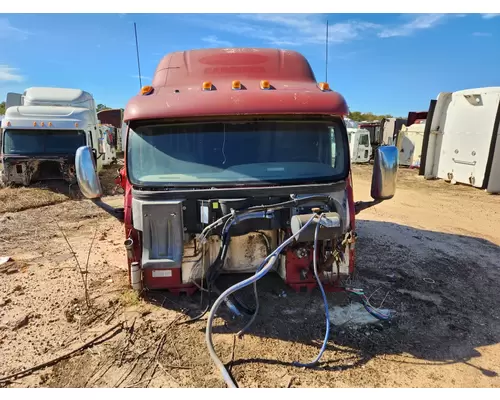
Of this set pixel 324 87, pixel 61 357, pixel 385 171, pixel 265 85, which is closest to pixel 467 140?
pixel 385 171

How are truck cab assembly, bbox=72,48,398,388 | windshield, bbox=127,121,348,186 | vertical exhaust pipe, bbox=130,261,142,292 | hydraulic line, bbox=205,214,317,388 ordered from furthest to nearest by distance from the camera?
vertical exhaust pipe, bbox=130,261,142,292 → windshield, bbox=127,121,348,186 → truck cab assembly, bbox=72,48,398,388 → hydraulic line, bbox=205,214,317,388

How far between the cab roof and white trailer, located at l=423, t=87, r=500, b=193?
890cm

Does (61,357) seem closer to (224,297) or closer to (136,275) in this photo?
(136,275)

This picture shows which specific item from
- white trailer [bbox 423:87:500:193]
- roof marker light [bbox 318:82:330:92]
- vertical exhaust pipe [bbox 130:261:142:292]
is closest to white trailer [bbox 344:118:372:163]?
white trailer [bbox 423:87:500:193]

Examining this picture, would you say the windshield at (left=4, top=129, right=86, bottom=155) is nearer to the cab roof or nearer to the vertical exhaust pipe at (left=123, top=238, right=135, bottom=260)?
the cab roof

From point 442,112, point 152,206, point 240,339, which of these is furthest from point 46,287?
point 442,112

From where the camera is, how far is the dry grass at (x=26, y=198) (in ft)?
30.1

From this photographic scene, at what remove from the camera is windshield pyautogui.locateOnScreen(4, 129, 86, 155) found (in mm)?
10539

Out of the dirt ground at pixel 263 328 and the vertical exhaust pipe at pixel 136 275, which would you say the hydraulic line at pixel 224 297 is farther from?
the vertical exhaust pipe at pixel 136 275

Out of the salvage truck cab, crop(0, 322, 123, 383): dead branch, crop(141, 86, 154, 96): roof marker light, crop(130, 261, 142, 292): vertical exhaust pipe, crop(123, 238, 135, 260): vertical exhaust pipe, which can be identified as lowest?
crop(0, 322, 123, 383): dead branch

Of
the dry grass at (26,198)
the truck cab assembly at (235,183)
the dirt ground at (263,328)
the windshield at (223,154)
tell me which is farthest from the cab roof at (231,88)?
the dry grass at (26,198)

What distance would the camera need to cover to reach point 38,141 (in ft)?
34.9

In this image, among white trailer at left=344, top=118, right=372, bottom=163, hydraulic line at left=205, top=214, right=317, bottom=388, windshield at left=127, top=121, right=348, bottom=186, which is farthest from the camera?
white trailer at left=344, top=118, right=372, bottom=163

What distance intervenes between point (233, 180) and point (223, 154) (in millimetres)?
295
